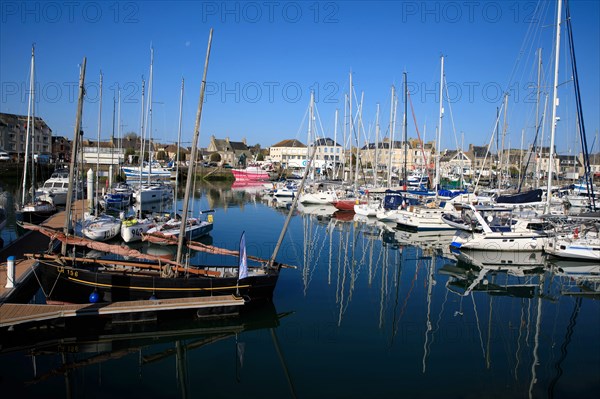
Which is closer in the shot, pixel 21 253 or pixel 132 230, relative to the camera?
pixel 21 253

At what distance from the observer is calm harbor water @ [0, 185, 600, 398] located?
473 inches

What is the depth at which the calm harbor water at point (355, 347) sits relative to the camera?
1202 cm

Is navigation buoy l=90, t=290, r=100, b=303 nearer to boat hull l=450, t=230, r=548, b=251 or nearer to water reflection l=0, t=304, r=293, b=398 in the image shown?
water reflection l=0, t=304, r=293, b=398

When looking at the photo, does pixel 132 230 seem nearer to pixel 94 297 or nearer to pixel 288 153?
pixel 94 297

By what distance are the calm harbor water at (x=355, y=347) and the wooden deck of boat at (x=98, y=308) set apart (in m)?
0.61

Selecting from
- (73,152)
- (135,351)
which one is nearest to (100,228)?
(73,152)

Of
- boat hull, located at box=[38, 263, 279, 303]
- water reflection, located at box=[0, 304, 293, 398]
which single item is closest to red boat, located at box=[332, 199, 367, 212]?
water reflection, located at box=[0, 304, 293, 398]

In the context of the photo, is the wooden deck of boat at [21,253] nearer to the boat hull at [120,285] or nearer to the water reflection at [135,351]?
the boat hull at [120,285]

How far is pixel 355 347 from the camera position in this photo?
47.9 ft

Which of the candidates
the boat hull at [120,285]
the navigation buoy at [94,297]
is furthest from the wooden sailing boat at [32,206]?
the navigation buoy at [94,297]

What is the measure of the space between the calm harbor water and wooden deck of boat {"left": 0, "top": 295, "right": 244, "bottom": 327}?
1.99 ft

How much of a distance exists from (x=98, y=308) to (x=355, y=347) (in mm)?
8051

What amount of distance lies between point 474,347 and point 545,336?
3.06m

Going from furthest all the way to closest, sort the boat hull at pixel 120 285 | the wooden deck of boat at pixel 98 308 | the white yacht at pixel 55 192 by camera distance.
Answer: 1. the white yacht at pixel 55 192
2. the boat hull at pixel 120 285
3. the wooden deck of boat at pixel 98 308
